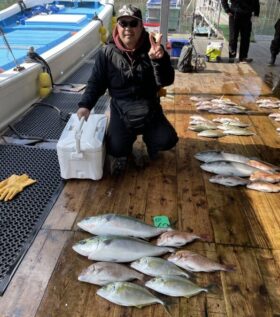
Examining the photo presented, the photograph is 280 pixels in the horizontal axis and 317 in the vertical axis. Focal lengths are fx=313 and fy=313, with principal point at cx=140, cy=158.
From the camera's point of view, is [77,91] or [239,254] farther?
[77,91]

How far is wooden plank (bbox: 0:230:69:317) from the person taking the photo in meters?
1.61

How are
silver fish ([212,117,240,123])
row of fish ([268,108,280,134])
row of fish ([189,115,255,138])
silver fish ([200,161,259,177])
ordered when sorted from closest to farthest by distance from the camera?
silver fish ([200,161,259,177]) < row of fish ([189,115,255,138]) < silver fish ([212,117,240,123]) < row of fish ([268,108,280,134])

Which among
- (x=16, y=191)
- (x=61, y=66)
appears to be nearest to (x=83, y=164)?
(x=16, y=191)

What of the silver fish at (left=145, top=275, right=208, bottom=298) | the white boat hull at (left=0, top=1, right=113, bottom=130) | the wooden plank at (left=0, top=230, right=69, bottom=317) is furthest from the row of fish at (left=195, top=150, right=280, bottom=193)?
the white boat hull at (left=0, top=1, right=113, bottom=130)

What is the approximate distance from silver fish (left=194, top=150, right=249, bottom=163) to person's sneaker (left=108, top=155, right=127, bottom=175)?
2.36ft

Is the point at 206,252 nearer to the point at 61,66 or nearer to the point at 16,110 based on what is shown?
the point at 16,110

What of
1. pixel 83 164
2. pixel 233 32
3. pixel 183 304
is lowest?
pixel 183 304

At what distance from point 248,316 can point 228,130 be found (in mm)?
2348

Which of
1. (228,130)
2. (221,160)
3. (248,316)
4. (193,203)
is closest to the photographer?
(248,316)

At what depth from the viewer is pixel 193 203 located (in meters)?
2.42

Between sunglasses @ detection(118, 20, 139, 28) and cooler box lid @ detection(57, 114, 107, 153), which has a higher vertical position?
sunglasses @ detection(118, 20, 139, 28)

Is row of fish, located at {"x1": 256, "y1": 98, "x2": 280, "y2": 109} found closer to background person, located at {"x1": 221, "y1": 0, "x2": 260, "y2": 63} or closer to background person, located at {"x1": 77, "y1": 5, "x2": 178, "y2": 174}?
background person, located at {"x1": 77, "y1": 5, "x2": 178, "y2": 174}

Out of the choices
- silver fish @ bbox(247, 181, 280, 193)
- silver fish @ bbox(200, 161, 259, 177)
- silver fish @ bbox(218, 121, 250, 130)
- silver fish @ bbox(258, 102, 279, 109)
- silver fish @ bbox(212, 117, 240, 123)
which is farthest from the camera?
silver fish @ bbox(258, 102, 279, 109)

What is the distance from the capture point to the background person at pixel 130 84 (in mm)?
2488
